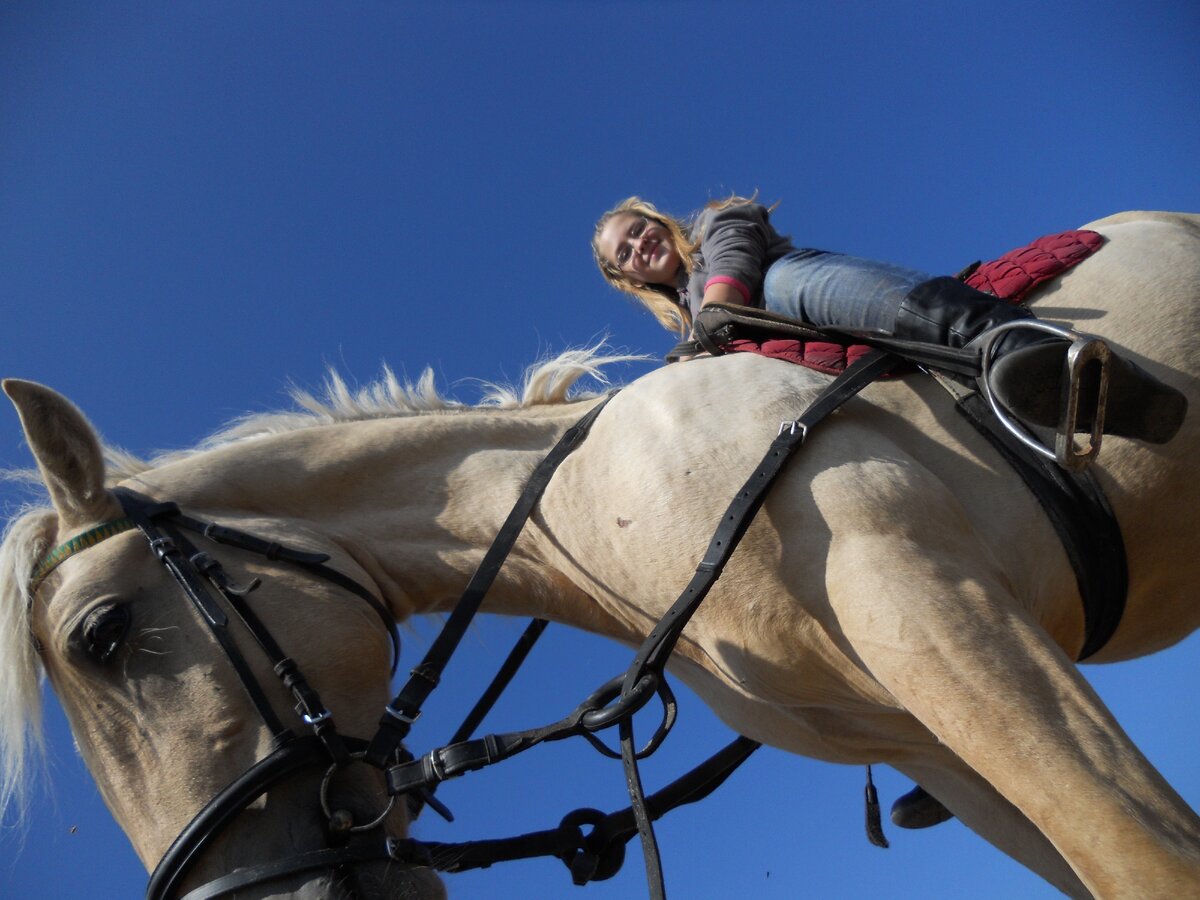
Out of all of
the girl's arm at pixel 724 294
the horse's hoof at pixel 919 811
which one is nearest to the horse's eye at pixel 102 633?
the girl's arm at pixel 724 294

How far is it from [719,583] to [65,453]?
2.05 meters

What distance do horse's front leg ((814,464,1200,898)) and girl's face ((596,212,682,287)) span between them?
2060mm

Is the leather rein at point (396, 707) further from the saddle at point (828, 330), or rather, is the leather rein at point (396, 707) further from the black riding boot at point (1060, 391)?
the black riding boot at point (1060, 391)

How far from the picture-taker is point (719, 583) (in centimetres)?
270

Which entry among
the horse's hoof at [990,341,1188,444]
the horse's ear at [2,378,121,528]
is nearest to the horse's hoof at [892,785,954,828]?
the horse's hoof at [990,341,1188,444]

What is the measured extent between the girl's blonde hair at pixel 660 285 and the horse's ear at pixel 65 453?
8.09 ft

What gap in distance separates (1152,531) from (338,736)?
2.54 metres

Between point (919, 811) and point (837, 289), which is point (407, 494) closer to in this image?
point (837, 289)

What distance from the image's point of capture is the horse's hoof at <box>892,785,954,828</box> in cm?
392

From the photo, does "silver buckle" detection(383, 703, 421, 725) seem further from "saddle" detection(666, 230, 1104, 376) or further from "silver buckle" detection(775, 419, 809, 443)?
"saddle" detection(666, 230, 1104, 376)

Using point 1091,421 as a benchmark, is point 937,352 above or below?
above

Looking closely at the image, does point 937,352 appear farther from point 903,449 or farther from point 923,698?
point 923,698

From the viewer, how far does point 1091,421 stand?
103 inches

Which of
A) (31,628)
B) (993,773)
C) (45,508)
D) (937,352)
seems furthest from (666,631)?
(45,508)
